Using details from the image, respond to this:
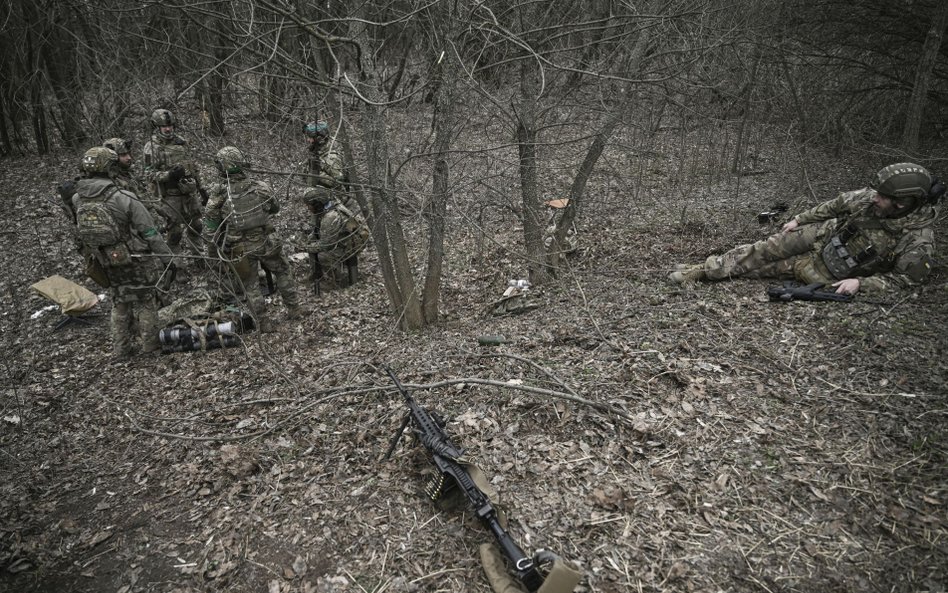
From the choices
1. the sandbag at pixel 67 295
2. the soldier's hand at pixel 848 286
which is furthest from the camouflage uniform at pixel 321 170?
the soldier's hand at pixel 848 286

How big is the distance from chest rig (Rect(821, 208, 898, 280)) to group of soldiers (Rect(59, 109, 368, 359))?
486 centimetres

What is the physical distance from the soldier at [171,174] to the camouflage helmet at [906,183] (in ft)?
26.2

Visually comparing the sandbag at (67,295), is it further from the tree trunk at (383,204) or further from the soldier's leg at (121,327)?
the tree trunk at (383,204)

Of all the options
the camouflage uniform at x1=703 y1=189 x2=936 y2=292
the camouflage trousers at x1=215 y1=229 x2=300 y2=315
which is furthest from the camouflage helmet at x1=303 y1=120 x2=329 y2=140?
the camouflage uniform at x1=703 y1=189 x2=936 y2=292

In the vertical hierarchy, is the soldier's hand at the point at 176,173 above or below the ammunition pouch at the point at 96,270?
above

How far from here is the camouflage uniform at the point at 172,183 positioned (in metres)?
7.11

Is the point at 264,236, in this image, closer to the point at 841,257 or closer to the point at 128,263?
the point at 128,263

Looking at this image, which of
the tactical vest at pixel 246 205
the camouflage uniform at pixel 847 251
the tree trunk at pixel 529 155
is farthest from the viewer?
the tactical vest at pixel 246 205

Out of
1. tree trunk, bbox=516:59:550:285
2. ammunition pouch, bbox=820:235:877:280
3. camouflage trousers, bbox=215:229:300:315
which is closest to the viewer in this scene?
ammunition pouch, bbox=820:235:877:280

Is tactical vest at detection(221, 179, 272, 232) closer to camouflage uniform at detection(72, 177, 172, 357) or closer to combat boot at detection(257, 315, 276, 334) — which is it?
camouflage uniform at detection(72, 177, 172, 357)

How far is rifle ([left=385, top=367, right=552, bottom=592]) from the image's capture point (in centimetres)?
247

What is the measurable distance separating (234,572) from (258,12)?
5.65m

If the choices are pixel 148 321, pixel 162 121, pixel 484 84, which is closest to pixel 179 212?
pixel 162 121

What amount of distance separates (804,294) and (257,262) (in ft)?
19.7
